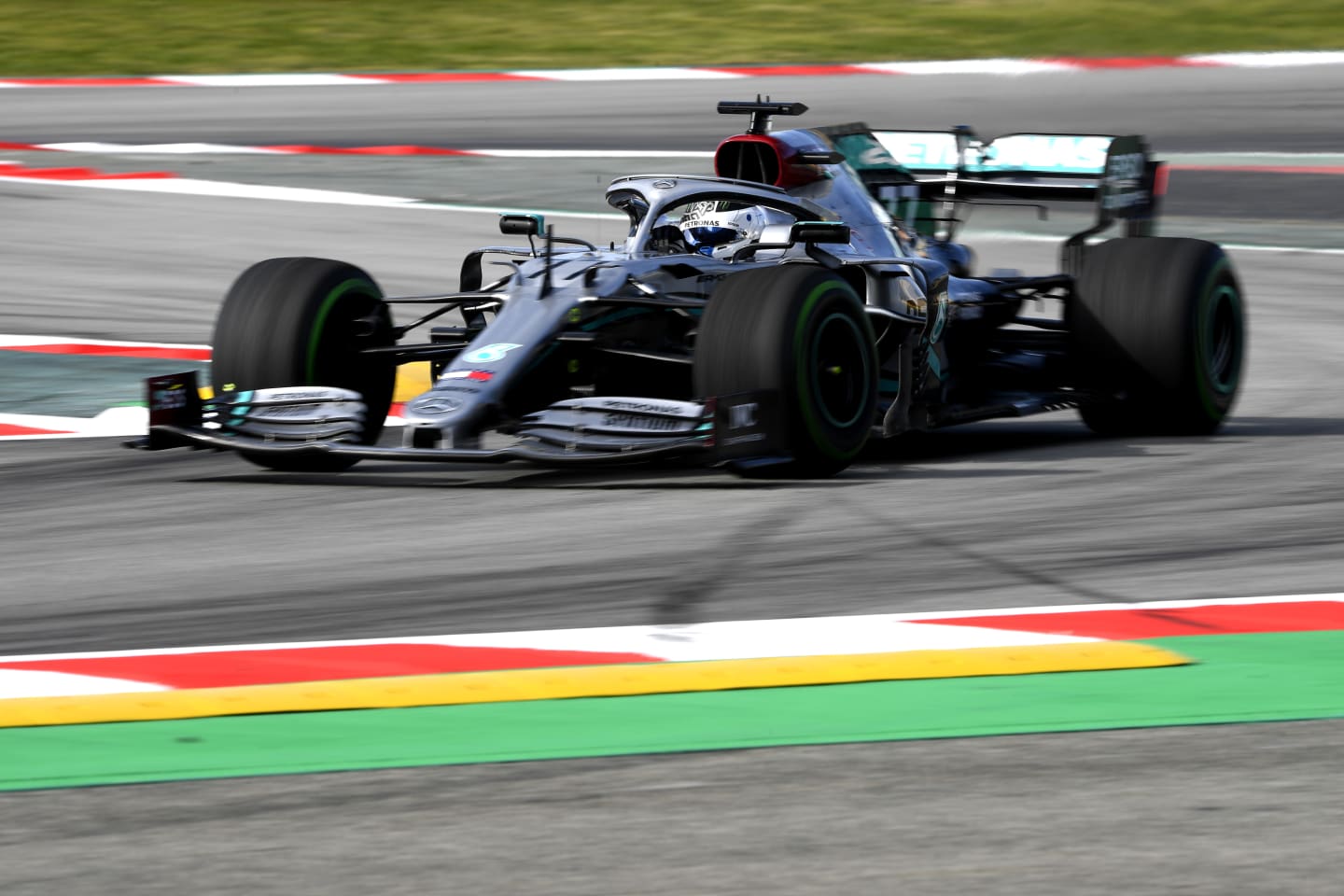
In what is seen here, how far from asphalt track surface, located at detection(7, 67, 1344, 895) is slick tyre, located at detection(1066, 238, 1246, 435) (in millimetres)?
173

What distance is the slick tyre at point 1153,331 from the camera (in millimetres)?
9281

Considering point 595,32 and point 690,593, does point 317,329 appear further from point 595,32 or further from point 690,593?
point 595,32

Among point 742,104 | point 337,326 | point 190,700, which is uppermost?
point 742,104

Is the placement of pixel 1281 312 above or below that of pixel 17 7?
below

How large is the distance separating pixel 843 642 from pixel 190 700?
168cm

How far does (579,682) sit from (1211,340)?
4.96 m

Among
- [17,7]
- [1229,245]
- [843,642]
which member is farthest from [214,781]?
[17,7]

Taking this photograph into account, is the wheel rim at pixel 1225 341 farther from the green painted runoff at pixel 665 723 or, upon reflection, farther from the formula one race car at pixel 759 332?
the green painted runoff at pixel 665 723

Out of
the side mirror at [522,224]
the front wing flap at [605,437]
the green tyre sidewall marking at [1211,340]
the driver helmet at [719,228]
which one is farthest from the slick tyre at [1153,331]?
the side mirror at [522,224]

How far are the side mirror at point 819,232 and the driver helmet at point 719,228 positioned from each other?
1.94ft

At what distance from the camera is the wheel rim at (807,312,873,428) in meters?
8.01

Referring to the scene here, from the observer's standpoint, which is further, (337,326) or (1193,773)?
(337,326)

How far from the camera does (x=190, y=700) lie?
5.24 meters

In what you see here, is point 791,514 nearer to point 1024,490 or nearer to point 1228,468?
point 1024,490
